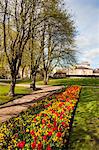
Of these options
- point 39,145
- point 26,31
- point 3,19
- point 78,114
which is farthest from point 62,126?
point 26,31

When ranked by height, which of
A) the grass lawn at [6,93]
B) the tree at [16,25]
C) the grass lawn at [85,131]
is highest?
the tree at [16,25]

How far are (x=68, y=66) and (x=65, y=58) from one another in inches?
77.5

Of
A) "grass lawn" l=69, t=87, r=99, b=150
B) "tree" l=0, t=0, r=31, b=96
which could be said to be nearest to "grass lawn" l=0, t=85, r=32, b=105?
"tree" l=0, t=0, r=31, b=96

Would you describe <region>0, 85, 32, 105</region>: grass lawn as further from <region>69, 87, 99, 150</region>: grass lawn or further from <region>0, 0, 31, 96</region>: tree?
<region>69, 87, 99, 150</region>: grass lawn

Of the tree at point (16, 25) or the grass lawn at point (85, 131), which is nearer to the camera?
the grass lawn at point (85, 131)

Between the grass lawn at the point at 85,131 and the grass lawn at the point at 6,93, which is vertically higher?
the grass lawn at the point at 6,93

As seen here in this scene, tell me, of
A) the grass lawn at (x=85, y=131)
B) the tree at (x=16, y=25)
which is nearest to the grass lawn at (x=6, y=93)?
the tree at (x=16, y=25)

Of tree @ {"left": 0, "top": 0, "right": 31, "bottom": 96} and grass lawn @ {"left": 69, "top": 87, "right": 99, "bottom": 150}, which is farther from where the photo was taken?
tree @ {"left": 0, "top": 0, "right": 31, "bottom": 96}

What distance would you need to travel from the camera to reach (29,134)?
11.0 meters

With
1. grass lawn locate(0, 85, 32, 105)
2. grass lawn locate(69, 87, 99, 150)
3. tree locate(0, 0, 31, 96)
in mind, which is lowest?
grass lawn locate(69, 87, 99, 150)

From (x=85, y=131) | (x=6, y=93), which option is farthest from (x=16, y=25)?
(x=85, y=131)

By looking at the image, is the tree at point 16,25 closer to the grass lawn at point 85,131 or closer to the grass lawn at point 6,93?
the grass lawn at point 6,93

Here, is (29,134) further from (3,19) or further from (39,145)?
(3,19)

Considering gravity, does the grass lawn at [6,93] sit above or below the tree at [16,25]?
below
